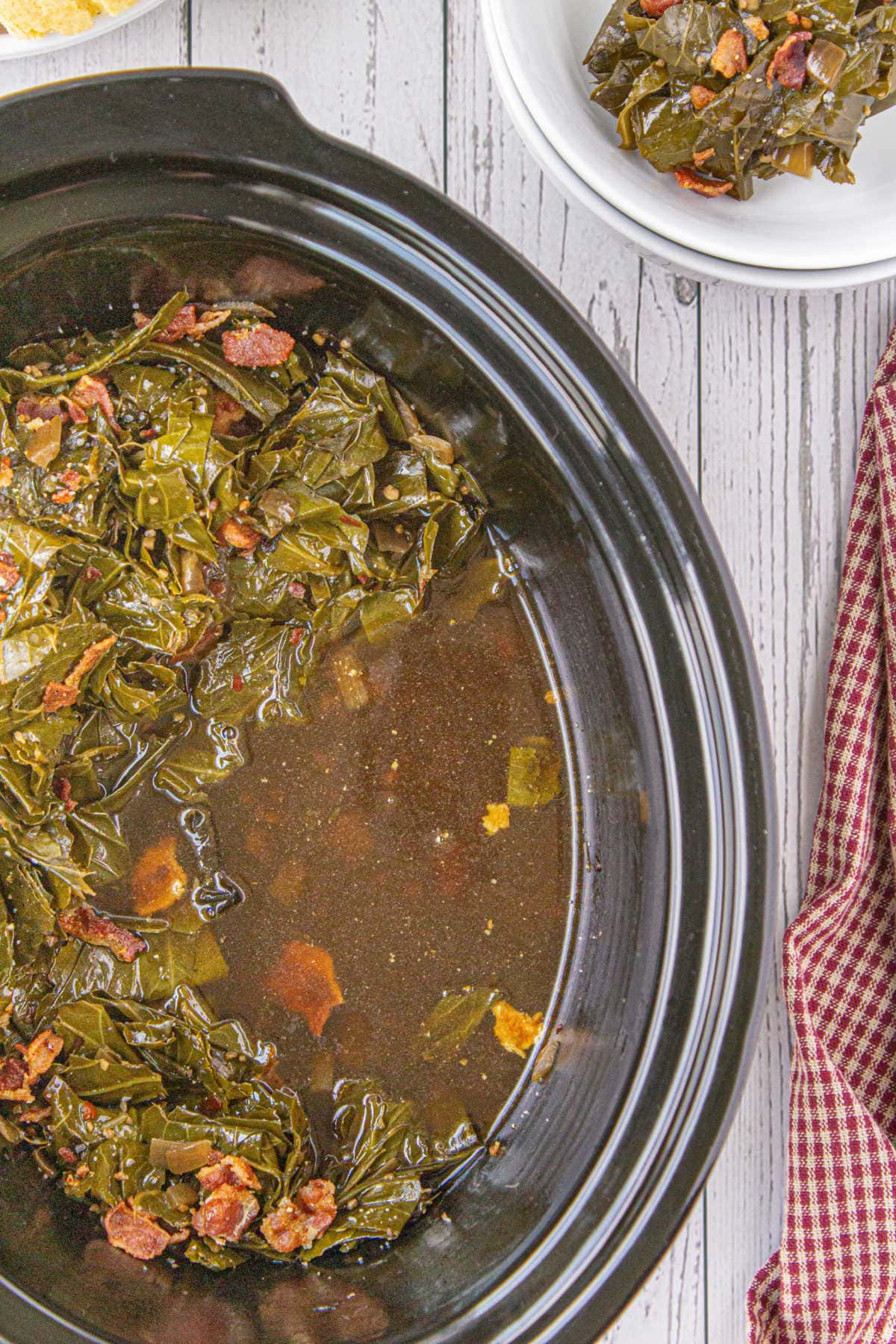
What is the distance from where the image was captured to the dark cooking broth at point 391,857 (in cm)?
219

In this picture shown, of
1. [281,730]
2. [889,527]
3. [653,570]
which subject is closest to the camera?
[653,570]

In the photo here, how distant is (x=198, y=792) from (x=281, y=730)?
21cm

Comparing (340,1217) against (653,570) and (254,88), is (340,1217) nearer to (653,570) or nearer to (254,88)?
(653,570)

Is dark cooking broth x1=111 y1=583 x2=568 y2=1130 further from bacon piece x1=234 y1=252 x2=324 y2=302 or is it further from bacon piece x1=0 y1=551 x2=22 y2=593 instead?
bacon piece x1=234 y1=252 x2=324 y2=302

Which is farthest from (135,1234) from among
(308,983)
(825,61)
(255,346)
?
(825,61)

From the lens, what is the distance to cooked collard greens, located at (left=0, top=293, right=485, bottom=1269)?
2033mm

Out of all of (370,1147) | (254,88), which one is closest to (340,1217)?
(370,1147)

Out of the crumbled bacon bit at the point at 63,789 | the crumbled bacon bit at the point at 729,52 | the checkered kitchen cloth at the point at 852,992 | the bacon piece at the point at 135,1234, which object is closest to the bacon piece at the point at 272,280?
the crumbled bacon bit at the point at 729,52

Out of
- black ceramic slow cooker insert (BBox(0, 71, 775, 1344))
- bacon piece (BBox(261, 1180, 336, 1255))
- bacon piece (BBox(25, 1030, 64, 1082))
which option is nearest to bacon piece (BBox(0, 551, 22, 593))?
black ceramic slow cooker insert (BBox(0, 71, 775, 1344))

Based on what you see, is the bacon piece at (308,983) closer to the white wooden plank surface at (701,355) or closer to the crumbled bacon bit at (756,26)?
the white wooden plank surface at (701,355)

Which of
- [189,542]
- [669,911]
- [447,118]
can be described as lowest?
[669,911]

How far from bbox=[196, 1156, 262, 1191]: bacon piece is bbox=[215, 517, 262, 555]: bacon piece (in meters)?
1.20

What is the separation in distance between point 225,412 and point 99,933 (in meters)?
1.06

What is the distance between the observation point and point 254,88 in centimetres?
173
